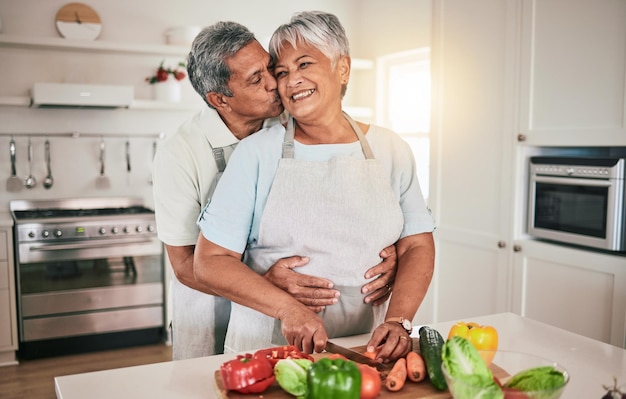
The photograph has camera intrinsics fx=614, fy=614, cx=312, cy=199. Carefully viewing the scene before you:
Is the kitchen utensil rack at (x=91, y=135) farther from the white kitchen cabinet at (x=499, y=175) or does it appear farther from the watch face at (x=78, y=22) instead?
the white kitchen cabinet at (x=499, y=175)

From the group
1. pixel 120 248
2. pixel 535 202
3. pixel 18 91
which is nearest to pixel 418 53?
pixel 535 202

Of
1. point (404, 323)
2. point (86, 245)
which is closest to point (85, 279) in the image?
point (86, 245)

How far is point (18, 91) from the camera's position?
415 cm

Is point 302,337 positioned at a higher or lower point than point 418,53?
lower

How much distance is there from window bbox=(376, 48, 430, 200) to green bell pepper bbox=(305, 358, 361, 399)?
135 inches

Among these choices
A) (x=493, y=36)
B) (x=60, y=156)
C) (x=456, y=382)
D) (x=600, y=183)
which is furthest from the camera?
(x=60, y=156)

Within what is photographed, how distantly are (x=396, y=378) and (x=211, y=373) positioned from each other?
0.40 metres

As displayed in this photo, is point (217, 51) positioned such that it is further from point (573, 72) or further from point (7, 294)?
point (7, 294)

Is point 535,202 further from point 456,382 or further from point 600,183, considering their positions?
point 456,382

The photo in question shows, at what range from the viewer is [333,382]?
0.94 meters

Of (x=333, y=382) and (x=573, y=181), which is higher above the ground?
(x=573, y=181)

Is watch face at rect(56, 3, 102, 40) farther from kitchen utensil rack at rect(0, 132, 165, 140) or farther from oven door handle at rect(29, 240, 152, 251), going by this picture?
oven door handle at rect(29, 240, 152, 251)

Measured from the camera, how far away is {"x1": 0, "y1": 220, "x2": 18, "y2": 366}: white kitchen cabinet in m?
3.65

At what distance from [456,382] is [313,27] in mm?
980
